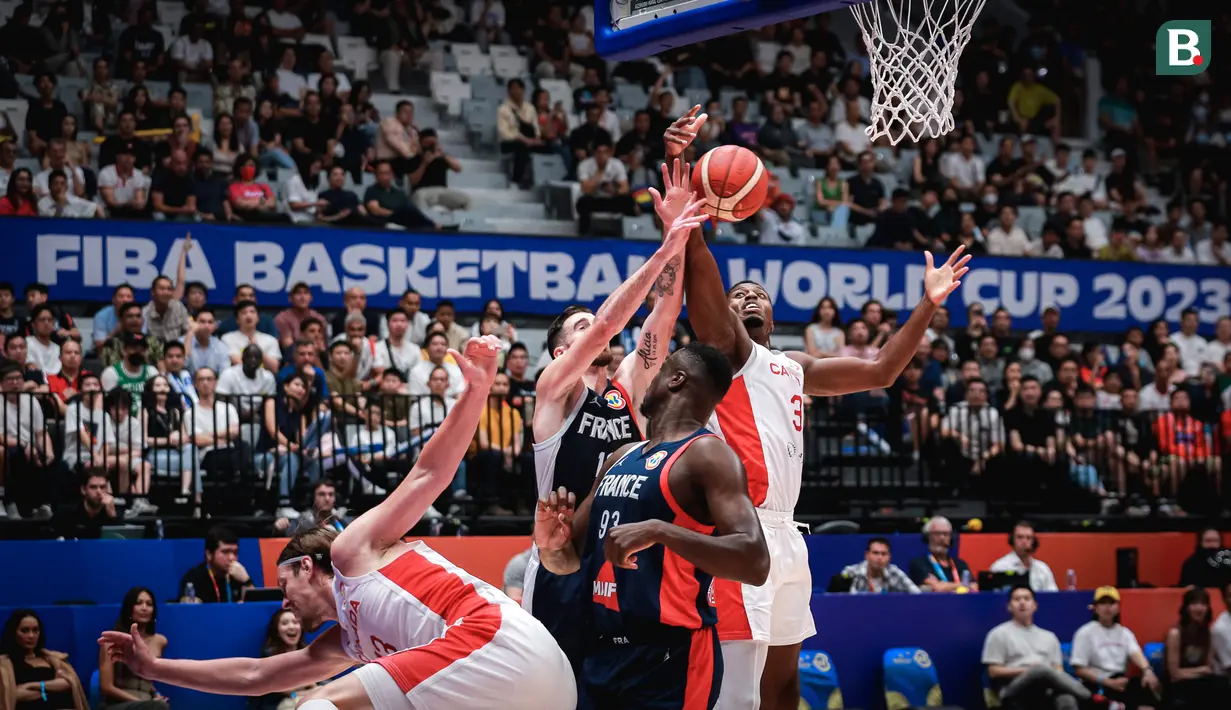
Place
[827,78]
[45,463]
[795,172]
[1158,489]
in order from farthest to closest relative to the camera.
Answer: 1. [827,78]
2. [795,172]
3. [1158,489]
4. [45,463]

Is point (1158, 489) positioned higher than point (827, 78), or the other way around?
point (827, 78)

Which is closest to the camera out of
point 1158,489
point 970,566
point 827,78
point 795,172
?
point 970,566

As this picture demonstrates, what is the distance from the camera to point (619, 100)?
59.7 feet

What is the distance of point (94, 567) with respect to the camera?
10750 millimetres

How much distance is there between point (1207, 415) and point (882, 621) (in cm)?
560

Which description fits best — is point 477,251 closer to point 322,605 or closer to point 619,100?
point 619,100

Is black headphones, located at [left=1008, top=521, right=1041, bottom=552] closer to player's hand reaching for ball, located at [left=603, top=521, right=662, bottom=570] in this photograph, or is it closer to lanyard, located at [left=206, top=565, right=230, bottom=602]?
lanyard, located at [left=206, top=565, right=230, bottom=602]

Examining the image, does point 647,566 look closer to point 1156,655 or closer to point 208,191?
point 1156,655

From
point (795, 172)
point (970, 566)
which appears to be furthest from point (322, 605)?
point (795, 172)

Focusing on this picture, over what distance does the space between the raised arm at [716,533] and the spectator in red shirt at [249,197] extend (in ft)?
34.1

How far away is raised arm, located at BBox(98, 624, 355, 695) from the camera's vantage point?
5.17 meters

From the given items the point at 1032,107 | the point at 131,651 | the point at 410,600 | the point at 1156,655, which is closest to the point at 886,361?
the point at 410,600

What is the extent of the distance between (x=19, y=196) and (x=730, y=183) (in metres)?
9.33

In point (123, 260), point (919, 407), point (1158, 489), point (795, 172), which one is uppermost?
point (795, 172)
